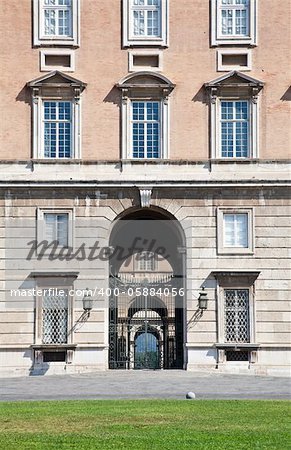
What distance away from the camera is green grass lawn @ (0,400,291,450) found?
56.3ft

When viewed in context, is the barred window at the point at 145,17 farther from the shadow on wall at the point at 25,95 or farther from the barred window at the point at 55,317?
the barred window at the point at 55,317

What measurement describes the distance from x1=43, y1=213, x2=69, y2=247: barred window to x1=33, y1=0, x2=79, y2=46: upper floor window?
6.12 metres

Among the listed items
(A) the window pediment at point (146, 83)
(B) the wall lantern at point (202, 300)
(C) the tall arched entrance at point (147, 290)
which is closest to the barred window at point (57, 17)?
(A) the window pediment at point (146, 83)

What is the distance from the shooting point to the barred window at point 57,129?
38938 mm

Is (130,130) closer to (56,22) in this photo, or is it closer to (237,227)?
(56,22)

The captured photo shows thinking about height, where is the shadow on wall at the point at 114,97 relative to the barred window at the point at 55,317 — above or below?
above

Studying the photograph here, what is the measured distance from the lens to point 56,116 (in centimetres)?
3903

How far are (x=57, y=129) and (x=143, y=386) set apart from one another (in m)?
11.1

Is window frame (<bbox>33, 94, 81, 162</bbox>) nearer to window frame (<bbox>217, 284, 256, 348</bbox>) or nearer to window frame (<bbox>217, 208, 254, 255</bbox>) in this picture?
window frame (<bbox>217, 208, 254, 255</bbox>)

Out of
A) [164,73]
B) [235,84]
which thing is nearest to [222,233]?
[235,84]

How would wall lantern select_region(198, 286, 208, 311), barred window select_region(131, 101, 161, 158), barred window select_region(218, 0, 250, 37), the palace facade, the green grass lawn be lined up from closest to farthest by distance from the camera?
the green grass lawn, wall lantern select_region(198, 286, 208, 311), the palace facade, barred window select_region(131, 101, 161, 158), barred window select_region(218, 0, 250, 37)

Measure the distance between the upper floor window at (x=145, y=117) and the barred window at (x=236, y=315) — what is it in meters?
5.37

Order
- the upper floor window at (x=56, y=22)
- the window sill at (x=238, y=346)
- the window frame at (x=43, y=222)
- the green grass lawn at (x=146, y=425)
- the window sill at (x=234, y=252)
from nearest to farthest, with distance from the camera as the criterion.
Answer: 1. the green grass lawn at (x=146, y=425)
2. the window sill at (x=238, y=346)
3. the window sill at (x=234, y=252)
4. the window frame at (x=43, y=222)
5. the upper floor window at (x=56, y=22)

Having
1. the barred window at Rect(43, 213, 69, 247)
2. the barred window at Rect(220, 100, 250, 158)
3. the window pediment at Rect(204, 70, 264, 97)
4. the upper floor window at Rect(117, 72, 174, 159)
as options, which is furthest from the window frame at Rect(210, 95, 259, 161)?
the barred window at Rect(43, 213, 69, 247)
